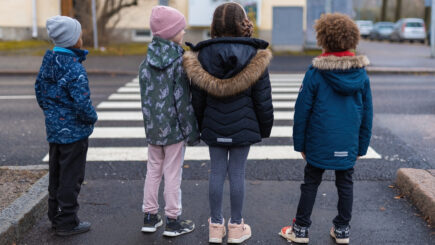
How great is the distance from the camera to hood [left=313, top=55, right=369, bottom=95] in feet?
10.8

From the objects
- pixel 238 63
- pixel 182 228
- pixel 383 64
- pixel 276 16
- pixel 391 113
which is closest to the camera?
pixel 238 63

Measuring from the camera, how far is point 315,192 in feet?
11.8

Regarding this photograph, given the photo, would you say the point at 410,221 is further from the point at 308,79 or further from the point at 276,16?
the point at 276,16

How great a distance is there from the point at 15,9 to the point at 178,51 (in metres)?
24.5

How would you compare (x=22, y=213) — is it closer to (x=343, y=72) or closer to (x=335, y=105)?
(x=335, y=105)

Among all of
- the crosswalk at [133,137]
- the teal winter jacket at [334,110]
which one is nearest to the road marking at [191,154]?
the crosswalk at [133,137]

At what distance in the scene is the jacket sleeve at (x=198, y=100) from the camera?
3448mm

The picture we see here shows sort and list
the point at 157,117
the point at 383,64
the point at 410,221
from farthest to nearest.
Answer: the point at 383,64 < the point at 410,221 < the point at 157,117

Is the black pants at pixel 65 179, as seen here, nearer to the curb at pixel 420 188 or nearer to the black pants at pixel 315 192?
the black pants at pixel 315 192

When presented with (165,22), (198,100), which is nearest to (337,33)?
(198,100)

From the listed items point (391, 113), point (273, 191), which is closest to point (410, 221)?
point (273, 191)

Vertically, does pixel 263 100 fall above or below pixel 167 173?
above

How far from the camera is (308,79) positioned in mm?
3416

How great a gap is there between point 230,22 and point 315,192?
1.33 meters
